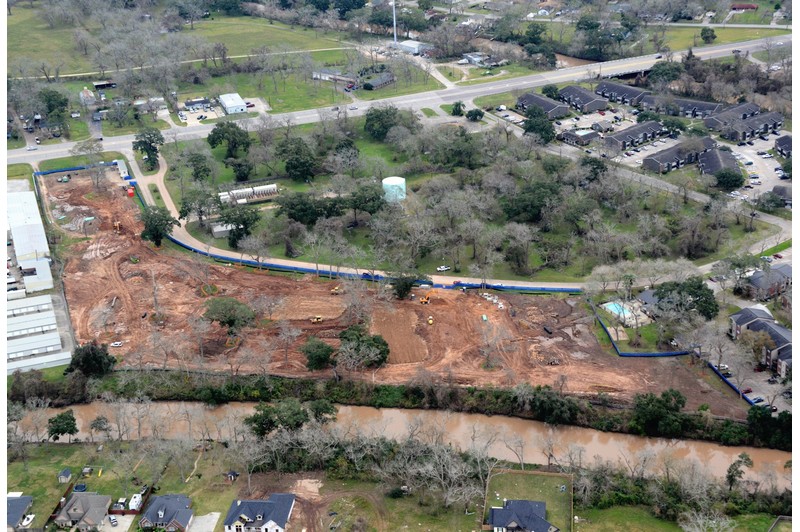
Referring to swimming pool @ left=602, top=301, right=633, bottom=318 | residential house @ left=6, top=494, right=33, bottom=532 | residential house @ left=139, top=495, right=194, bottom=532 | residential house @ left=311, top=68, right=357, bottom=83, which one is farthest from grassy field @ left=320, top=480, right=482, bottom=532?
residential house @ left=311, top=68, right=357, bottom=83

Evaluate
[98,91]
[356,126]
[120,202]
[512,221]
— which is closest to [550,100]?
[356,126]

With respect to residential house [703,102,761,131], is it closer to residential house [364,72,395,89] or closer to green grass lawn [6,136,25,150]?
residential house [364,72,395,89]

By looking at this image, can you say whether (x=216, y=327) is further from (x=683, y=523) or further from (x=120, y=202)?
(x=683, y=523)

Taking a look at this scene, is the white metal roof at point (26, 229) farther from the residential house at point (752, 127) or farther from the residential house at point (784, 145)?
the residential house at point (784, 145)

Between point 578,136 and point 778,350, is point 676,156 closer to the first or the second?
point 578,136

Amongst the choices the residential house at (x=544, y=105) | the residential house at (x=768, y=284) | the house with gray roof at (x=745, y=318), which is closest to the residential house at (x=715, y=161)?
the residential house at (x=768, y=284)

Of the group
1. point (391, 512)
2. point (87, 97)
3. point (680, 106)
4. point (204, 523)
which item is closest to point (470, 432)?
point (391, 512)
